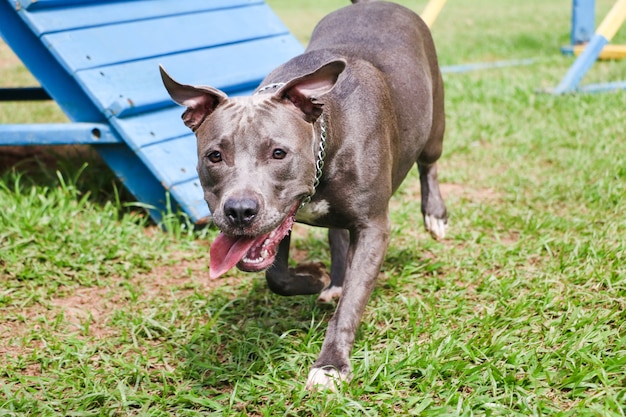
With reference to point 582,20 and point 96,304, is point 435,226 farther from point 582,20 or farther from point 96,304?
point 582,20

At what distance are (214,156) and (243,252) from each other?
1.23 ft

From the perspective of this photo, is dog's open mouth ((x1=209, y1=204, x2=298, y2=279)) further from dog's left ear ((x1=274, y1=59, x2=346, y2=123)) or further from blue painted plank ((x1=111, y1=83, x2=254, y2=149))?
blue painted plank ((x1=111, y1=83, x2=254, y2=149))

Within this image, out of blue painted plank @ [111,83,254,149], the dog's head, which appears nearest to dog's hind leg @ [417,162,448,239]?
blue painted plank @ [111,83,254,149]

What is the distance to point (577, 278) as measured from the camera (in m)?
3.96

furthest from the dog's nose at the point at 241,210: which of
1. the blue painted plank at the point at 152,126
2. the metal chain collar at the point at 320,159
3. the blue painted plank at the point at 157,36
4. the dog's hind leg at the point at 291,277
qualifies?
the blue painted plank at the point at 157,36

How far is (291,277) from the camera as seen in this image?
373 centimetres

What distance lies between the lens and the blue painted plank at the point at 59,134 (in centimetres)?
477

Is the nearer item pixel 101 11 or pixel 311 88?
pixel 311 88

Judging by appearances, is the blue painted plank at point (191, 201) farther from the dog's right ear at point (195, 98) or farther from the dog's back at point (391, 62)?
the dog's right ear at point (195, 98)

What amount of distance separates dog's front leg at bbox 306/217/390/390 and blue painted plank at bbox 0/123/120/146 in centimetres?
200

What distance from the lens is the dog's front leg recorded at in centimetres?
307

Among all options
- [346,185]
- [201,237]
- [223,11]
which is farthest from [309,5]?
[346,185]

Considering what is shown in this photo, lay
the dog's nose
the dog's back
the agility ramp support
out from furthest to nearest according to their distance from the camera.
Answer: the agility ramp support
the dog's back
the dog's nose

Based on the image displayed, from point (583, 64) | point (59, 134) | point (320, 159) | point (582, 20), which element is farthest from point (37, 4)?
point (582, 20)
